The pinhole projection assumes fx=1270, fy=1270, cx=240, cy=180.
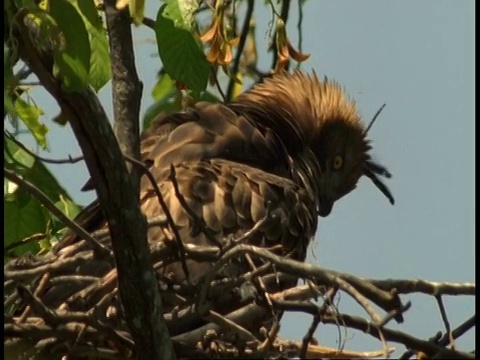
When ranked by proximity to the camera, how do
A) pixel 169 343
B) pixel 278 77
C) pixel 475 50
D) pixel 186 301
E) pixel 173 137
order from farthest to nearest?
pixel 278 77, pixel 173 137, pixel 475 50, pixel 186 301, pixel 169 343

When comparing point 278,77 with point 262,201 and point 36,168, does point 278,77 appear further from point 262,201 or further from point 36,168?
point 36,168

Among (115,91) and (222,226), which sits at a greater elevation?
(115,91)

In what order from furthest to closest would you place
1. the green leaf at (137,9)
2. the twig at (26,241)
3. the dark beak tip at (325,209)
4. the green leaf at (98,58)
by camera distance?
1. the dark beak tip at (325,209)
2. the twig at (26,241)
3. the green leaf at (137,9)
4. the green leaf at (98,58)

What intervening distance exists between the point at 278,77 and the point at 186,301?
96.3 inches

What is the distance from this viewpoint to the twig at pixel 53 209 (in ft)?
11.0

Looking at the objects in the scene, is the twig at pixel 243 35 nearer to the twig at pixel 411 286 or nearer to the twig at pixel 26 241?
the twig at pixel 26 241

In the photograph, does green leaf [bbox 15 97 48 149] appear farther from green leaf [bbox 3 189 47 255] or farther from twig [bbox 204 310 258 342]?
twig [bbox 204 310 258 342]

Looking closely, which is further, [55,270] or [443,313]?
[55,270]

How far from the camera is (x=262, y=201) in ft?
16.3

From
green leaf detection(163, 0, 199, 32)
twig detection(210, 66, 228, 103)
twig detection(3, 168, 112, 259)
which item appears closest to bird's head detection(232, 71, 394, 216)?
twig detection(210, 66, 228, 103)

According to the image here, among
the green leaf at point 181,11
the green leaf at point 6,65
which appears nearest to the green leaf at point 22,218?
the green leaf at point 181,11

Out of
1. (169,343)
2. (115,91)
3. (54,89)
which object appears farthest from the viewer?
(115,91)

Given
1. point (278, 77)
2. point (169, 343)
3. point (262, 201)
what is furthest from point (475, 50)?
point (278, 77)

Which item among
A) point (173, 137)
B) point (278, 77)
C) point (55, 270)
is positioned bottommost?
point (55, 270)
